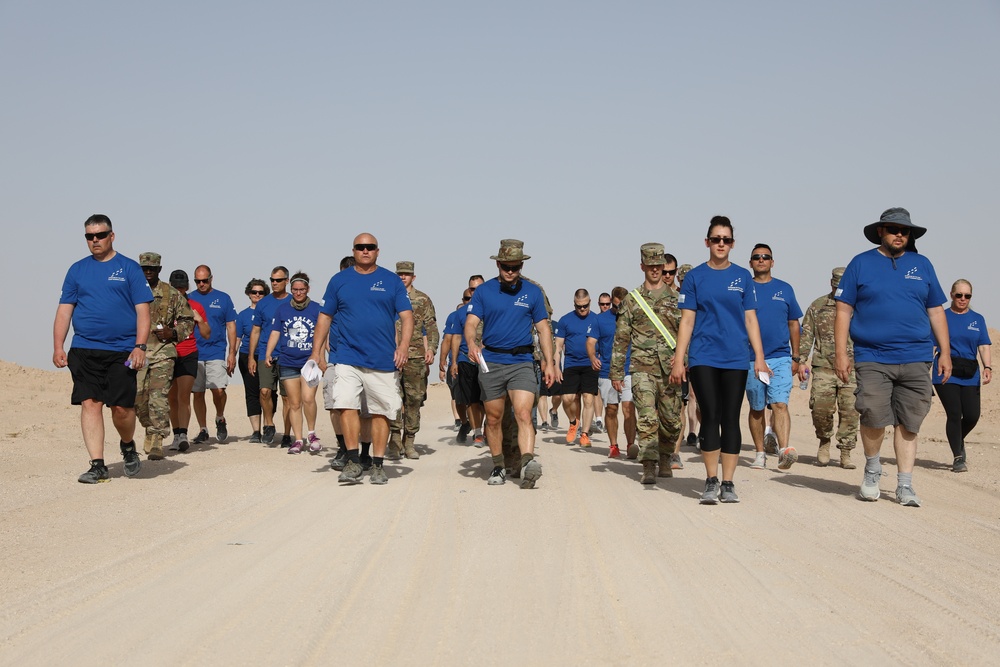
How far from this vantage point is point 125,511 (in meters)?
7.95

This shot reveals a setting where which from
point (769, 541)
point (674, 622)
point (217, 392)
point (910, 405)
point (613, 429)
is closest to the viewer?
point (674, 622)

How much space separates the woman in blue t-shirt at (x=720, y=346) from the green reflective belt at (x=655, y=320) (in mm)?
1508

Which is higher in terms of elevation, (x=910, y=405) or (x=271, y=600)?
(x=910, y=405)

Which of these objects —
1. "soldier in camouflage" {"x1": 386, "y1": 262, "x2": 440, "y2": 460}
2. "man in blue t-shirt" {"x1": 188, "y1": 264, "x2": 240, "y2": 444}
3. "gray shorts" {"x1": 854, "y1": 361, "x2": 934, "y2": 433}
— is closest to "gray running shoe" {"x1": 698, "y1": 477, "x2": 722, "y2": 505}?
"gray shorts" {"x1": 854, "y1": 361, "x2": 934, "y2": 433}

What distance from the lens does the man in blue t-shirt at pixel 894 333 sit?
8555mm

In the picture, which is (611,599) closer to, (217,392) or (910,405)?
(910,405)

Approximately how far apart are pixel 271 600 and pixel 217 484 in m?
4.91

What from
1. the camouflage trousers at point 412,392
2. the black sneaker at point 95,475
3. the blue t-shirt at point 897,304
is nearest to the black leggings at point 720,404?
the blue t-shirt at point 897,304

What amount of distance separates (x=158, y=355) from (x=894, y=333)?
334 inches

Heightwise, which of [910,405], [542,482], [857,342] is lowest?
[542,482]

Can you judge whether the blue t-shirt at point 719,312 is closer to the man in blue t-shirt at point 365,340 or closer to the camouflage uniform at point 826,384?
the man in blue t-shirt at point 365,340

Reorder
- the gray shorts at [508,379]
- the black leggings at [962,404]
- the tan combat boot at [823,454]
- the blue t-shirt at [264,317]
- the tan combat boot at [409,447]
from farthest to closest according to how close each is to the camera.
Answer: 1. the blue t-shirt at [264,317]
2. the tan combat boot at [409,447]
3. the black leggings at [962,404]
4. the tan combat boot at [823,454]
5. the gray shorts at [508,379]

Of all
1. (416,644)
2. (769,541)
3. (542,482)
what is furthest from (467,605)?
(542,482)

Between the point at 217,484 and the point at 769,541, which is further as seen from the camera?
the point at 217,484
